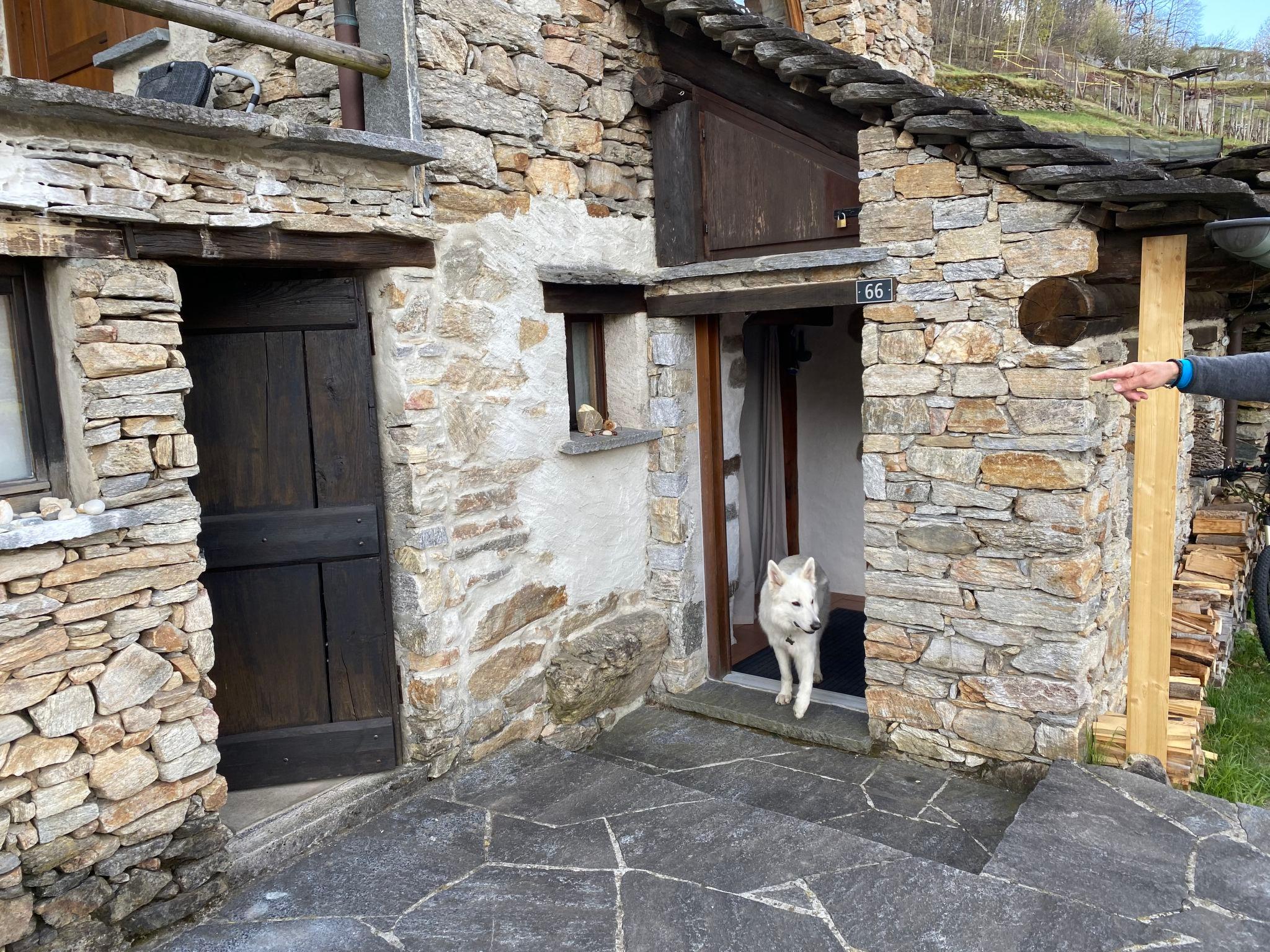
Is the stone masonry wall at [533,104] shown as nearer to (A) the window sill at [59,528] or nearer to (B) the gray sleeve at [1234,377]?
(A) the window sill at [59,528]

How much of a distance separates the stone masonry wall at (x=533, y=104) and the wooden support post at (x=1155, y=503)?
8.56ft

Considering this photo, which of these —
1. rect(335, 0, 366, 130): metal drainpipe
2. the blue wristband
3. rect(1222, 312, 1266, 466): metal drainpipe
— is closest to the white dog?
the blue wristband

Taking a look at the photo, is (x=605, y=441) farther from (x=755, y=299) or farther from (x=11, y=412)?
(x=11, y=412)

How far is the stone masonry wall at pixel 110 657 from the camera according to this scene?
110 inches

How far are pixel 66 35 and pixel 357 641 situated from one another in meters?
3.44

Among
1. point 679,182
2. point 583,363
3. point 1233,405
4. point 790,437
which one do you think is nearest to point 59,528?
point 583,363

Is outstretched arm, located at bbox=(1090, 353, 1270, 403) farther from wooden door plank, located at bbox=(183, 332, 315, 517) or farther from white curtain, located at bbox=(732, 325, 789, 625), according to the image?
white curtain, located at bbox=(732, 325, 789, 625)

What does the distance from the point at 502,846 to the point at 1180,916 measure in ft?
7.88

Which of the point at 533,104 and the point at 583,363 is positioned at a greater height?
the point at 533,104

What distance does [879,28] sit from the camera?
6.87 meters

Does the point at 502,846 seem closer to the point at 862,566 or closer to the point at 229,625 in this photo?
the point at 229,625

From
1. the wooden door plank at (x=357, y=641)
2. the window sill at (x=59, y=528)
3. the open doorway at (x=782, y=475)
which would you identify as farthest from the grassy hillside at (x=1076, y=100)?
the window sill at (x=59, y=528)

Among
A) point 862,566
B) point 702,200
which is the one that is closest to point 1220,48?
point 862,566

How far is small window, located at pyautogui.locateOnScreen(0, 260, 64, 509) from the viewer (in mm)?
2932
